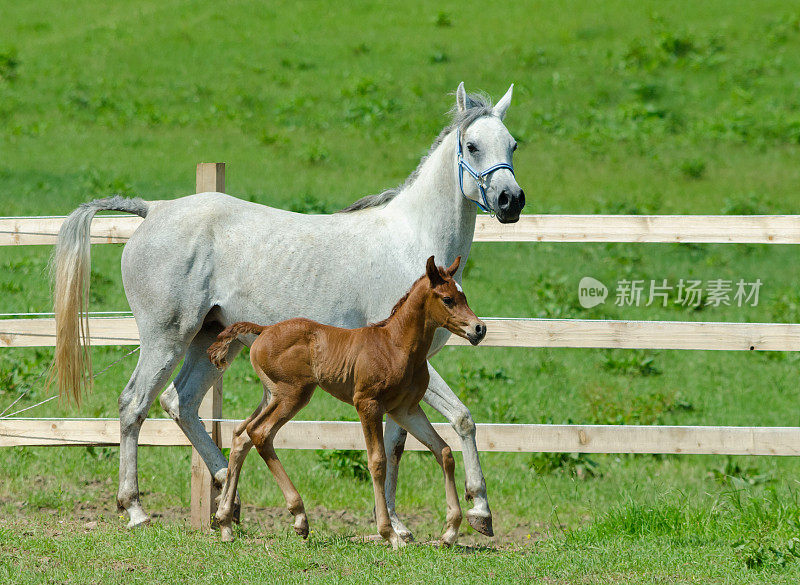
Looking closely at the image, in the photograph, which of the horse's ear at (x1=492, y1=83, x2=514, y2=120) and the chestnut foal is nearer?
the chestnut foal

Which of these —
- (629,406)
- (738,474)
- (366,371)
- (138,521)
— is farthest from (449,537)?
(629,406)

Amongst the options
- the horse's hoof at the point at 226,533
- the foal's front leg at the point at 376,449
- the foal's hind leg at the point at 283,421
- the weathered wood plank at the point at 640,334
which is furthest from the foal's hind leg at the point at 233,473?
the weathered wood plank at the point at 640,334

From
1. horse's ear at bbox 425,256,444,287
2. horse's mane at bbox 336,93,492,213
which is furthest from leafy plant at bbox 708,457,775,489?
horse's ear at bbox 425,256,444,287

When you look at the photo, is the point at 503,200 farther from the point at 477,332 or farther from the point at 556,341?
the point at 556,341

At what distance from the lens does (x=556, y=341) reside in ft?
19.5

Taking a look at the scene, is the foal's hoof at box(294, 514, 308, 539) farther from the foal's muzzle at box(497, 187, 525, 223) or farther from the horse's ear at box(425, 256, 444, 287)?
the foal's muzzle at box(497, 187, 525, 223)

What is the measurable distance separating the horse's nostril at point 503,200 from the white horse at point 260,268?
0.19 meters

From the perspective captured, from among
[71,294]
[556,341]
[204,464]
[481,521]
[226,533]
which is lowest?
[204,464]

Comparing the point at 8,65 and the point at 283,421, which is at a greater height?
the point at 283,421

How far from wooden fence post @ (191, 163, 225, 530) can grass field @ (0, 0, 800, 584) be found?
0.17 m

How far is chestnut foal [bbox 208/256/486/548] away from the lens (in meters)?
4.49

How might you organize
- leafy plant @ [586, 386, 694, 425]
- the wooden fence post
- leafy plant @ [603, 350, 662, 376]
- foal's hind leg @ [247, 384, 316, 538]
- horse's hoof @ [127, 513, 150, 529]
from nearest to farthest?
foal's hind leg @ [247, 384, 316, 538] < horse's hoof @ [127, 513, 150, 529] < the wooden fence post < leafy plant @ [586, 386, 694, 425] < leafy plant @ [603, 350, 662, 376]

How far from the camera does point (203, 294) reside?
5.36 m

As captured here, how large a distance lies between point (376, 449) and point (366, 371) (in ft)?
1.32
